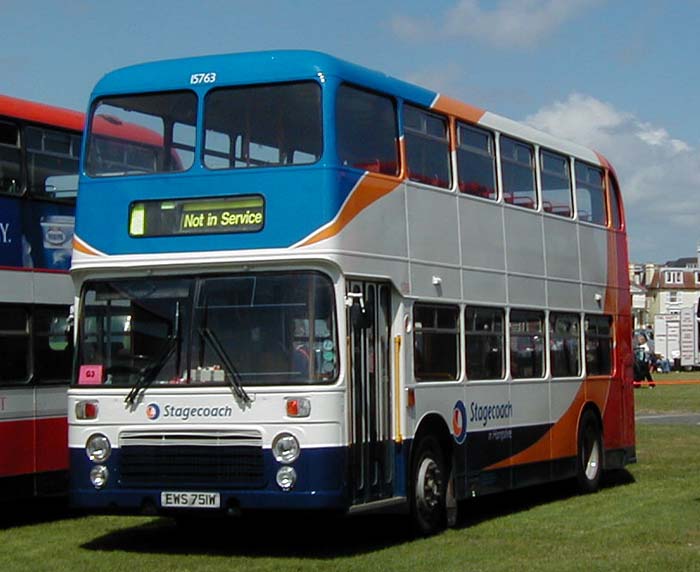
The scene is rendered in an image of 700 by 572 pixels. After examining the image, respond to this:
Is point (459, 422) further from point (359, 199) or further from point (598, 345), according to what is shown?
point (598, 345)

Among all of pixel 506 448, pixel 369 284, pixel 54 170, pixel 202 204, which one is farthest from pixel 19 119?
pixel 506 448

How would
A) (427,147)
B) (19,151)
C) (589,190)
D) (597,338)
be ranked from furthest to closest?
(589,190) → (597,338) → (19,151) → (427,147)

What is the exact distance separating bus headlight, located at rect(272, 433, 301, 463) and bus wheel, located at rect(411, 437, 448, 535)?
1.93 m

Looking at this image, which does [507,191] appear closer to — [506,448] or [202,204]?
[506,448]

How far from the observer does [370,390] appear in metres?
14.6

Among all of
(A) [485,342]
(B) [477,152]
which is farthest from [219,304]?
(B) [477,152]

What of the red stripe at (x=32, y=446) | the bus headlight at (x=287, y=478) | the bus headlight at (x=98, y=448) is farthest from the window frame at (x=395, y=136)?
the red stripe at (x=32, y=446)

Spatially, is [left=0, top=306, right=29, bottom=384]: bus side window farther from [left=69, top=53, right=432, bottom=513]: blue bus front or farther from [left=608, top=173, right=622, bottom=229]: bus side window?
[left=608, top=173, right=622, bottom=229]: bus side window

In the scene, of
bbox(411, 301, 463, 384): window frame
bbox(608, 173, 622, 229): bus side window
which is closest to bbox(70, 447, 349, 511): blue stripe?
bbox(411, 301, 463, 384): window frame

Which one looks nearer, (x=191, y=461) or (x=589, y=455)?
(x=191, y=461)

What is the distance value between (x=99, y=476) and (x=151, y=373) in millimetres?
1065

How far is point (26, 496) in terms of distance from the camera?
678 inches

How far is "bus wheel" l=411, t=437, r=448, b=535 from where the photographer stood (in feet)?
50.6

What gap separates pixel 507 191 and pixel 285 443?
5.71 m
